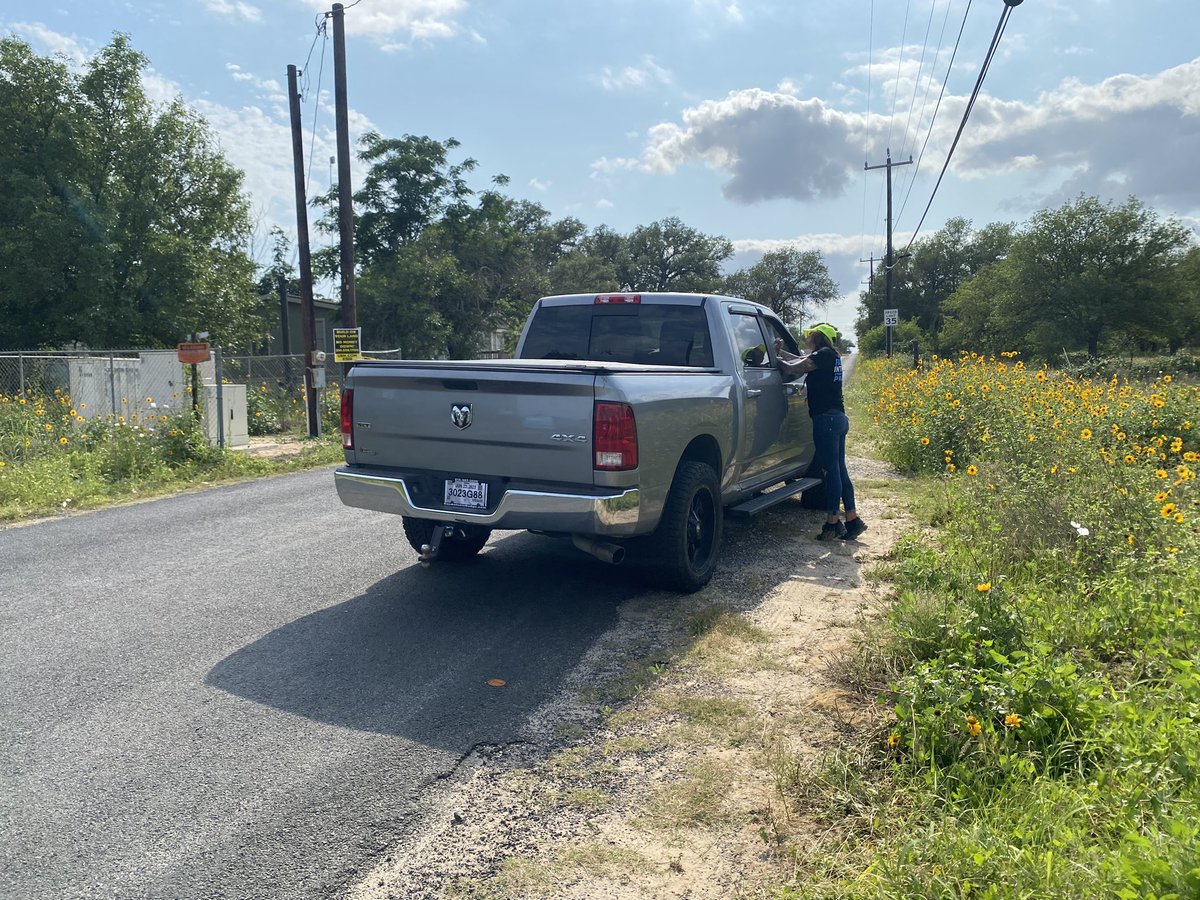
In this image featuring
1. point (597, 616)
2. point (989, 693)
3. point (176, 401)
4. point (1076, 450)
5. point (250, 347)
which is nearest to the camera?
point (989, 693)

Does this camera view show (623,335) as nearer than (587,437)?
Result: No

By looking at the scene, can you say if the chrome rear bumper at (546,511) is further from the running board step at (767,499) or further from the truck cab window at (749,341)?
the truck cab window at (749,341)

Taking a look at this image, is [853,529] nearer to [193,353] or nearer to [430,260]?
[193,353]

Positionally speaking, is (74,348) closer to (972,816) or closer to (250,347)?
(250,347)

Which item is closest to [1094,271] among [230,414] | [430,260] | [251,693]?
[430,260]

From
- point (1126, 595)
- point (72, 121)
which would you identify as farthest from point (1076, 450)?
point (72, 121)

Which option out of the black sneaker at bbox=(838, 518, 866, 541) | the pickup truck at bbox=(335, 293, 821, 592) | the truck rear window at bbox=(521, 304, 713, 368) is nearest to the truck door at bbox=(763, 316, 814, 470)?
the pickup truck at bbox=(335, 293, 821, 592)

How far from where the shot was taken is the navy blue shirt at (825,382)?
764 cm

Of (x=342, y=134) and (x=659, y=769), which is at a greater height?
(x=342, y=134)

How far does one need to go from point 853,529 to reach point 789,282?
88581 mm

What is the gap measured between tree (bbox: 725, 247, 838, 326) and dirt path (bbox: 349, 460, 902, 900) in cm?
8907

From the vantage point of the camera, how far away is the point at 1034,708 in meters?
3.32

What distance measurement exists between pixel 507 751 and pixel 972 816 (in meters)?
1.81

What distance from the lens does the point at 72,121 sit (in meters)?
24.7
